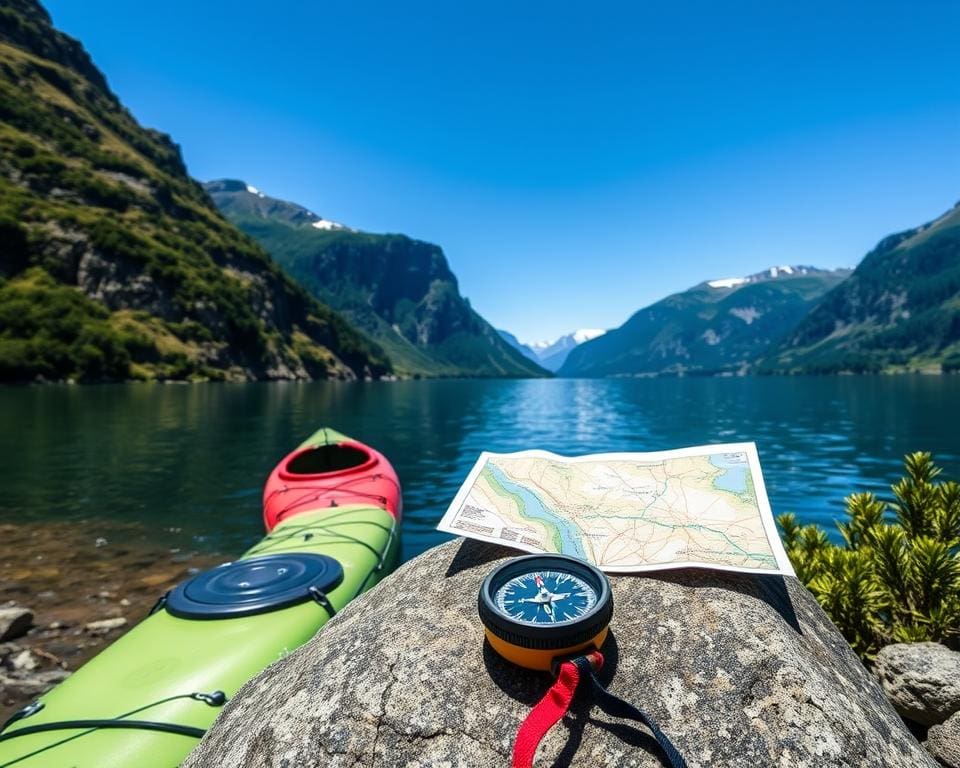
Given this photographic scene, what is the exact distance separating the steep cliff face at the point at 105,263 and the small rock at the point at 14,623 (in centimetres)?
9905

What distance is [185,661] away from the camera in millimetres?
6395

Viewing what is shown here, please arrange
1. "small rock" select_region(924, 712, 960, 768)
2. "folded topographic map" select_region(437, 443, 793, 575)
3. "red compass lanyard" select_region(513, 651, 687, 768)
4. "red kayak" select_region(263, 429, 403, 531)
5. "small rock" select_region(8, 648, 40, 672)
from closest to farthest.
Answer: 1. "red compass lanyard" select_region(513, 651, 687, 768)
2. "folded topographic map" select_region(437, 443, 793, 575)
3. "small rock" select_region(924, 712, 960, 768)
4. "small rock" select_region(8, 648, 40, 672)
5. "red kayak" select_region(263, 429, 403, 531)

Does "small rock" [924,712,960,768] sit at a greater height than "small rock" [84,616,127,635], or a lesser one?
greater

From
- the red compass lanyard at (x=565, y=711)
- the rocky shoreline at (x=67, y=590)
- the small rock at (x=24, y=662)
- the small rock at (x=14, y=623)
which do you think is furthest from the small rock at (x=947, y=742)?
the small rock at (x=14, y=623)

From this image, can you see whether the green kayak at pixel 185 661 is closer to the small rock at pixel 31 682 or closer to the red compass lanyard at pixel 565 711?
the small rock at pixel 31 682

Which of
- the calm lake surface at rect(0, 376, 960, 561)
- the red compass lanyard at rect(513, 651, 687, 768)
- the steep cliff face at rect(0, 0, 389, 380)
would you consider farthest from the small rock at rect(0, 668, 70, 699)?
the steep cliff face at rect(0, 0, 389, 380)

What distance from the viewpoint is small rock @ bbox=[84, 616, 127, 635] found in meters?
10.8

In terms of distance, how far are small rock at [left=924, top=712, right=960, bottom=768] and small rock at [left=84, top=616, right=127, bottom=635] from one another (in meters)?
13.5

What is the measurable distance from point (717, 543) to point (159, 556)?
17.4 m

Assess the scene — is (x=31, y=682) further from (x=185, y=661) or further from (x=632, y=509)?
(x=632, y=509)

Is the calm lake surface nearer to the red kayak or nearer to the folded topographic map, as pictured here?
the red kayak

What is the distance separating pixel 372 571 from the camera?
33.7 feet

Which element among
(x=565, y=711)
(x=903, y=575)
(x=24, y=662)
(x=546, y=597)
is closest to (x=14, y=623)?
(x=24, y=662)

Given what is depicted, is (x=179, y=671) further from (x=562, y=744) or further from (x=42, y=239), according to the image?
(x=42, y=239)
